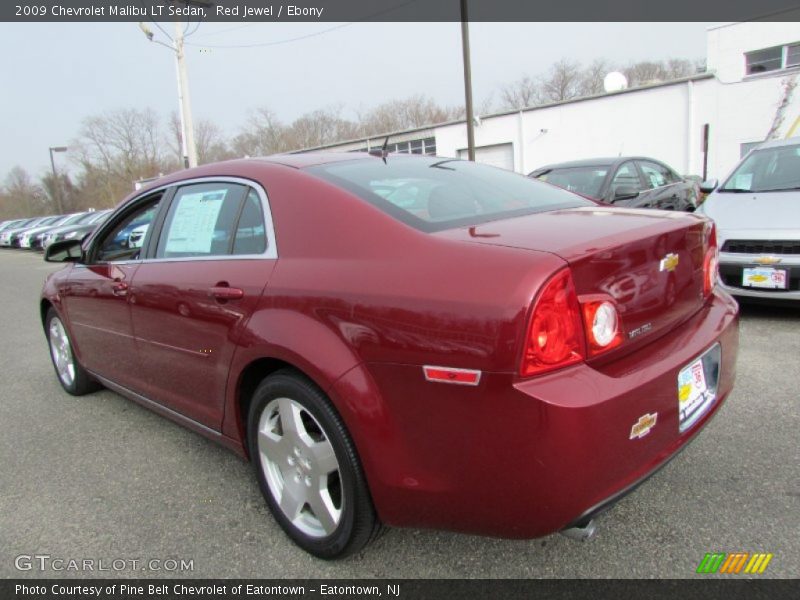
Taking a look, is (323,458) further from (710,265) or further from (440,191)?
(710,265)

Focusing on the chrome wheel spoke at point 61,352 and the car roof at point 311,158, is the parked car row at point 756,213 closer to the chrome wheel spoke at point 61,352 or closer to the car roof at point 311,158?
the car roof at point 311,158

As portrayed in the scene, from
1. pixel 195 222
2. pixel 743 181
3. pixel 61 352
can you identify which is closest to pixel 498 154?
pixel 743 181

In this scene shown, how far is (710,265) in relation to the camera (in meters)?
2.29

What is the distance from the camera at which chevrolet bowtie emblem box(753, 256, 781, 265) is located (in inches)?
175

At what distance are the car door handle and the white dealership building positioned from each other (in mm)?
18101

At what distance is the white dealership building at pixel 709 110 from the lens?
1806 centimetres

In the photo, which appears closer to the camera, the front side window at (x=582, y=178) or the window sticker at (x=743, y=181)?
the window sticker at (x=743, y=181)

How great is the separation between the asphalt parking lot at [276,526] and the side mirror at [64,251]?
109 cm

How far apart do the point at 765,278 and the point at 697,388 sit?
3224 millimetres

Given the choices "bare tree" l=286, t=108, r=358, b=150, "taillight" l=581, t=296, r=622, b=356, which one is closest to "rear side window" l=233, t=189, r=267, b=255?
"taillight" l=581, t=296, r=622, b=356

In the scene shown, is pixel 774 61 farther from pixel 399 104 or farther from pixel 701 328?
pixel 399 104

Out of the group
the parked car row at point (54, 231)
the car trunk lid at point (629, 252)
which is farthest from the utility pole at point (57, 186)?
the car trunk lid at point (629, 252)
